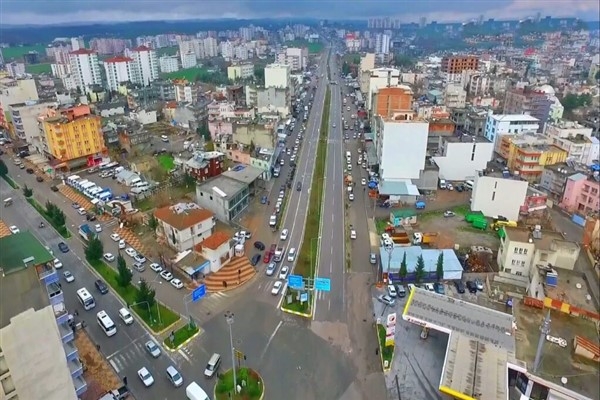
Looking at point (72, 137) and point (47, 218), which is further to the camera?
→ point (72, 137)

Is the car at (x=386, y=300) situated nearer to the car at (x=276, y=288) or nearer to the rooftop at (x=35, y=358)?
the car at (x=276, y=288)

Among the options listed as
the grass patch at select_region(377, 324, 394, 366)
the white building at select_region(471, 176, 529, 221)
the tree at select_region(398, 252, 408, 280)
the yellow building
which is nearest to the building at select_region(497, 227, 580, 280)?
the tree at select_region(398, 252, 408, 280)

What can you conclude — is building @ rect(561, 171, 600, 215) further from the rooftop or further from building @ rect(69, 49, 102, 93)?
building @ rect(69, 49, 102, 93)

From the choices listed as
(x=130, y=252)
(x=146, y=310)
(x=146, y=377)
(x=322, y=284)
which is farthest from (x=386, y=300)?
(x=130, y=252)

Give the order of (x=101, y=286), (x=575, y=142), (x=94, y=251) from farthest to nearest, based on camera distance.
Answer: (x=575, y=142)
(x=94, y=251)
(x=101, y=286)

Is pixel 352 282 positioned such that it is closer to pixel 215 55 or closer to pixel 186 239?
pixel 186 239

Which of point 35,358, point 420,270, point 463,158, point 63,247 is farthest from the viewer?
point 463,158

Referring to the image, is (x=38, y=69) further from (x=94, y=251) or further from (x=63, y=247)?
(x=94, y=251)
